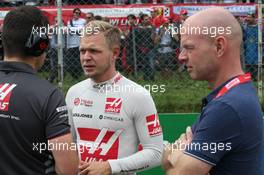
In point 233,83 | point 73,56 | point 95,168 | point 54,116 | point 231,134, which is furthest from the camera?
point 73,56

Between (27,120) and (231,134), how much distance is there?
956 mm

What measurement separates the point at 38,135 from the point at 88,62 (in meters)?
1.21

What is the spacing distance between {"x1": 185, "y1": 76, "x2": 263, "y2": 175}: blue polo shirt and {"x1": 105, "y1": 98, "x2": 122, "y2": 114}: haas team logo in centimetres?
146

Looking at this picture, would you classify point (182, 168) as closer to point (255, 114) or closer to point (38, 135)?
point (255, 114)

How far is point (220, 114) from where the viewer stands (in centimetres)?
220

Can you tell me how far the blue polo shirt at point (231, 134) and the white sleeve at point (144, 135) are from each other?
1.34 metres

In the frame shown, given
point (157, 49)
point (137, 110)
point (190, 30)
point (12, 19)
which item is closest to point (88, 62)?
point (137, 110)

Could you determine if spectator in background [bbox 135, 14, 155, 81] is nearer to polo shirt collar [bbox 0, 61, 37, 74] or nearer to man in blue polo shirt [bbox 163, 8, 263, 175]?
polo shirt collar [bbox 0, 61, 37, 74]

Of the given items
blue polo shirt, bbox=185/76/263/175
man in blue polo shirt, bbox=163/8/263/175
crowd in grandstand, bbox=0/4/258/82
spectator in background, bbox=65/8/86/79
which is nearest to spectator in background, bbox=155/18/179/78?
crowd in grandstand, bbox=0/4/258/82

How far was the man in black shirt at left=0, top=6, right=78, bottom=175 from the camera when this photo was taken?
263cm

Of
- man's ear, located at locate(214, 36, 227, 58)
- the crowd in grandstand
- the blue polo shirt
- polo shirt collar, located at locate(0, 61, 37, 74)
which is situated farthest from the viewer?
the crowd in grandstand

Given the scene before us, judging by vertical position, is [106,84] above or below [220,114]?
below

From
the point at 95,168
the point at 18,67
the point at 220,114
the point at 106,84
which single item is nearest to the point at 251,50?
the point at 106,84

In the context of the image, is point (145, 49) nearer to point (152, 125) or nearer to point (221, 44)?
point (152, 125)
